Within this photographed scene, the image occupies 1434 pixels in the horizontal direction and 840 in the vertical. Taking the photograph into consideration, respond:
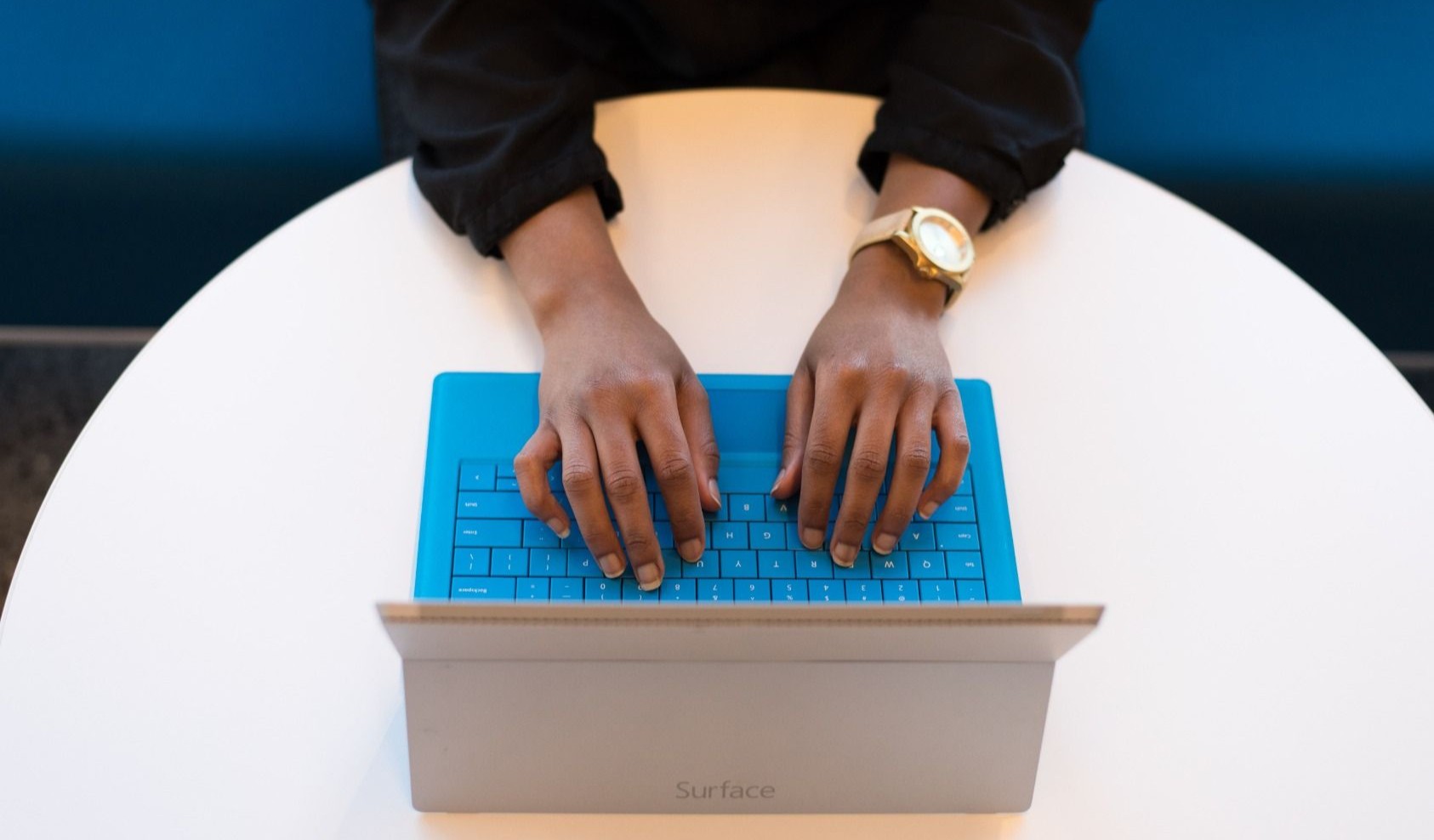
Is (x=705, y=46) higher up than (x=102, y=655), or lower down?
higher up

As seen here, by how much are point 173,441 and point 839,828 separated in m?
0.48

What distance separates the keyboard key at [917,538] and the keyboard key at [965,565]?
0.04ft

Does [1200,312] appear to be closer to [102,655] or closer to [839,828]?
[839,828]

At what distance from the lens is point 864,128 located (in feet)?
3.41

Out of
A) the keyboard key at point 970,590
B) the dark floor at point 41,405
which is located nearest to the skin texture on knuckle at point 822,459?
the keyboard key at point 970,590

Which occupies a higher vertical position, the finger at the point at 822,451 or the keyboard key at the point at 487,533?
the finger at the point at 822,451

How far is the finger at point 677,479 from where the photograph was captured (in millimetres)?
746

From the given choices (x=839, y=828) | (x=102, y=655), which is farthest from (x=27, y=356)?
(x=839, y=828)

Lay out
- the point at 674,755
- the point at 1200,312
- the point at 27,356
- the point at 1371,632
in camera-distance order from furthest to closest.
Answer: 1. the point at 27,356
2. the point at 1200,312
3. the point at 1371,632
4. the point at 674,755

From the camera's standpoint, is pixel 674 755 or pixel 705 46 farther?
pixel 705 46

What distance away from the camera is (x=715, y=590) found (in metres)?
0.74

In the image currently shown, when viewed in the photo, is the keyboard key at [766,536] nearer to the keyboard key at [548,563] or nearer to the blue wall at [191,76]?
the keyboard key at [548,563]

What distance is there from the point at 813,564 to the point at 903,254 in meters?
0.26

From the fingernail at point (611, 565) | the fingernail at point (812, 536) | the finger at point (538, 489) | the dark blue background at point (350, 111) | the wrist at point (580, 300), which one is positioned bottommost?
the fingernail at point (611, 565)
